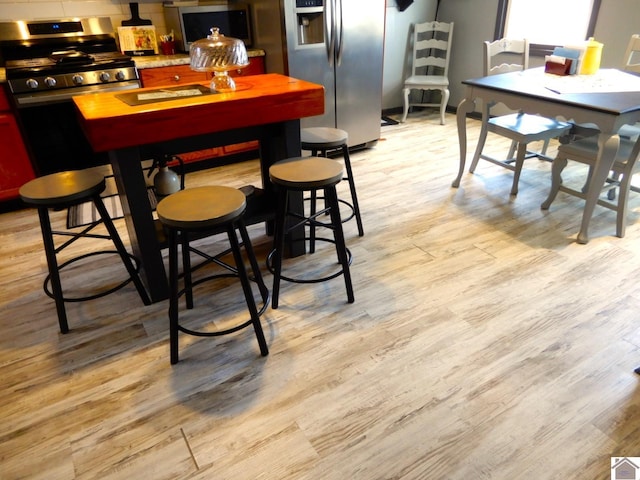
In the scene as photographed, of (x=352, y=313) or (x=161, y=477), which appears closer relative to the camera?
(x=161, y=477)

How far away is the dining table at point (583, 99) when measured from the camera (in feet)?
A: 7.49

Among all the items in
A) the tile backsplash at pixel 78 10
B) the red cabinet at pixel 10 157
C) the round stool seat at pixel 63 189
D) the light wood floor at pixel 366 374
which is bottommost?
the light wood floor at pixel 366 374

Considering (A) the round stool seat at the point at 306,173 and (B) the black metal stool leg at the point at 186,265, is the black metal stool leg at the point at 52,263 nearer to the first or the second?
(B) the black metal stool leg at the point at 186,265

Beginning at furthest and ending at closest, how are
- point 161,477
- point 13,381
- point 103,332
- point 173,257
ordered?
point 103,332 → point 13,381 → point 173,257 → point 161,477

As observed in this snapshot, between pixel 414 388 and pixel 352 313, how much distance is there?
0.50 metres

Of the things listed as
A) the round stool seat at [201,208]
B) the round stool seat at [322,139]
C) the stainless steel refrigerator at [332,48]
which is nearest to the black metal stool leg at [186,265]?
the round stool seat at [201,208]

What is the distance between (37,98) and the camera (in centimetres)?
285

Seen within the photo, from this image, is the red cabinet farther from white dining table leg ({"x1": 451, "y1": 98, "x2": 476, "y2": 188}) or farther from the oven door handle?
white dining table leg ({"x1": 451, "y1": 98, "x2": 476, "y2": 188})

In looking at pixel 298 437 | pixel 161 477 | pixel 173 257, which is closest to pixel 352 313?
pixel 298 437

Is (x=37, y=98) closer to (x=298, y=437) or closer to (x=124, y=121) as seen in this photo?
(x=124, y=121)

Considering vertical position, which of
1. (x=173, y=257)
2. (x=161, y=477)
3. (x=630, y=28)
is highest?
(x=630, y=28)

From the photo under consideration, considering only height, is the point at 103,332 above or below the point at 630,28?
below

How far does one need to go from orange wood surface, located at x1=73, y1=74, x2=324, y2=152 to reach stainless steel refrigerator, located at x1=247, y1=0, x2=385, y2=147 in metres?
1.32
